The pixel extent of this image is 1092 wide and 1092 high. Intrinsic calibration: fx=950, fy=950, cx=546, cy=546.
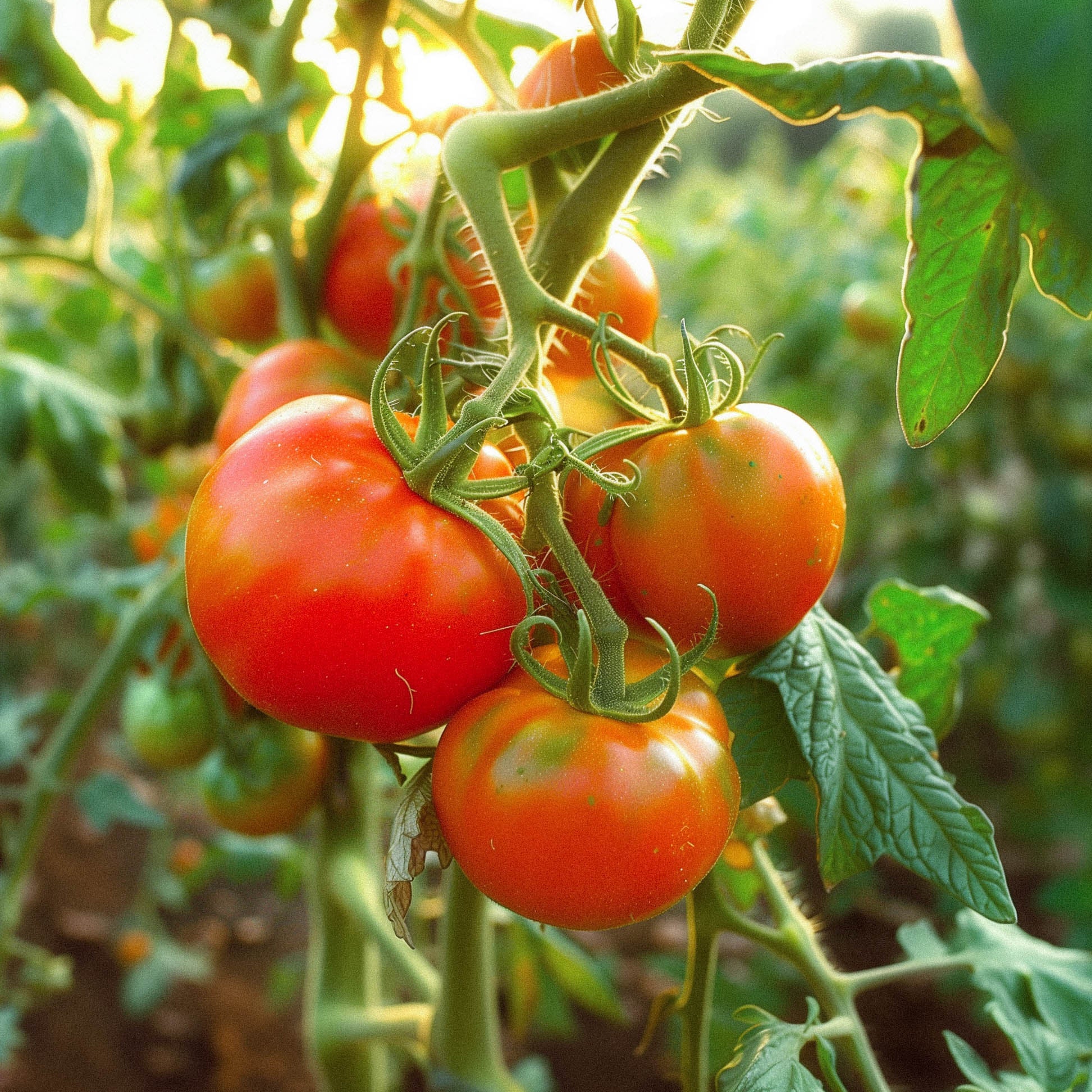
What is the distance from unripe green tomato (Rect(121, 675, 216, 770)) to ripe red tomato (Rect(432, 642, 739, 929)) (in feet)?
1.58

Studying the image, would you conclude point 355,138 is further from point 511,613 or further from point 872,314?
point 872,314

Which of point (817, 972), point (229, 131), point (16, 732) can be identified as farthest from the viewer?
point (16, 732)

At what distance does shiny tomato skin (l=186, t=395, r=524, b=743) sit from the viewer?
14.5 inches

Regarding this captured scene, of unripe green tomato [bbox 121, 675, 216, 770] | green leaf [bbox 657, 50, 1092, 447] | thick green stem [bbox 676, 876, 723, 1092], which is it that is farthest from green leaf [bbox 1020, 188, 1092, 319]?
unripe green tomato [bbox 121, 675, 216, 770]

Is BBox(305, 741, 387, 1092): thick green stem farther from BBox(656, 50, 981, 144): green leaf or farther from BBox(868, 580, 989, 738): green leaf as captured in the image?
BBox(656, 50, 981, 144): green leaf

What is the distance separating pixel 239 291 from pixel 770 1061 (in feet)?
2.19

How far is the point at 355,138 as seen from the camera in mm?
665

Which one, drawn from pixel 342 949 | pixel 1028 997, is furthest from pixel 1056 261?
→ pixel 342 949

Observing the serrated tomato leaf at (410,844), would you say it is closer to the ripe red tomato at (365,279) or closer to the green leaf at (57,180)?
the ripe red tomato at (365,279)

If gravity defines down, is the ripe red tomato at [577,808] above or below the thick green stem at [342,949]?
above

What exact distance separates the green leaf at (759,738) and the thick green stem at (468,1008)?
31cm

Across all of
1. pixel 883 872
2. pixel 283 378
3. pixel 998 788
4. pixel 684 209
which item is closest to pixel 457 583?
pixel 283 378

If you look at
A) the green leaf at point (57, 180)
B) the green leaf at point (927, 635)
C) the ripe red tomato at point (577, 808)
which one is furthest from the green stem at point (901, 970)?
the green leaf at point (57, 180)

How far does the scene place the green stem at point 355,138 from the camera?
0.66 meters
